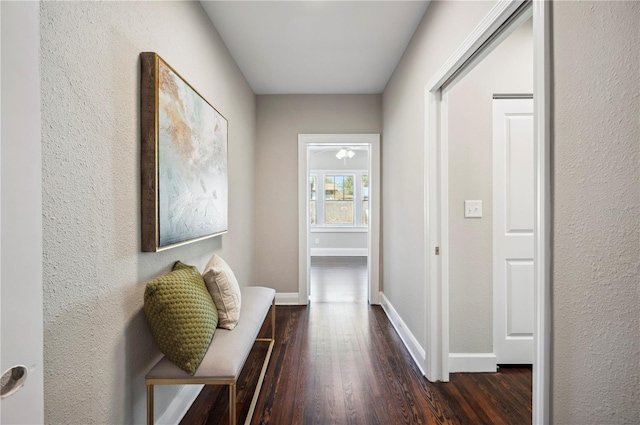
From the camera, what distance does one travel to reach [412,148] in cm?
253

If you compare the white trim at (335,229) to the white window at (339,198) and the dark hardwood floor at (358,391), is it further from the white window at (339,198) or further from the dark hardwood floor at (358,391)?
the dark hardwood floor at (358,391)

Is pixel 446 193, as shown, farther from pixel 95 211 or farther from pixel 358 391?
pixel 95 211

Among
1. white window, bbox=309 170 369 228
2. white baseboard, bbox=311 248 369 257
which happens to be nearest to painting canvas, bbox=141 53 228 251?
white window, bbox=309 170 369 228

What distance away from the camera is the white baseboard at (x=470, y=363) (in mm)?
2225

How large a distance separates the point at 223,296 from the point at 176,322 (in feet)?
1.35

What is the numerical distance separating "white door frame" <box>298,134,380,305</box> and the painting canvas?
165cm

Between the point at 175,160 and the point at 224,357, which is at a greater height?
the point at 175,160

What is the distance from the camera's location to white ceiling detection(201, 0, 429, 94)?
85.2 inches

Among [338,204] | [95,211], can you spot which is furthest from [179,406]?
[338,204]

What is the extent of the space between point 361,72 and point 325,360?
2766mm

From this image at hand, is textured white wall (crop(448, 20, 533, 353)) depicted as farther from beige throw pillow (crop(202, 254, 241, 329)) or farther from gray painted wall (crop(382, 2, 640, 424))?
beige throw pillow (crop(202, 254, 241, 329))

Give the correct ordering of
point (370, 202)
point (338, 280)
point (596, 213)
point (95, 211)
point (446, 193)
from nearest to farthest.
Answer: point (596, 213), point (95, 211), point (446, 193), point (370, 202), point (338, 280)

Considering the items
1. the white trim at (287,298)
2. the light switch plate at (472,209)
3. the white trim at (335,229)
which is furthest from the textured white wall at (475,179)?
the white trim at (335,229)

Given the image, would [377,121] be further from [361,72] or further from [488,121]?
[488,121]
